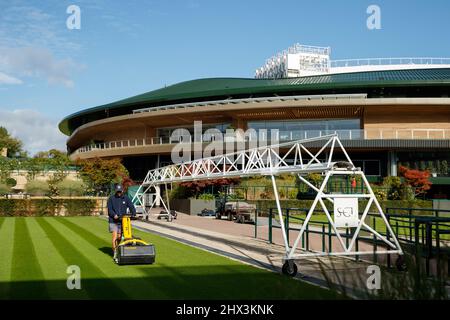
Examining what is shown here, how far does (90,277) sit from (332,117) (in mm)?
41847

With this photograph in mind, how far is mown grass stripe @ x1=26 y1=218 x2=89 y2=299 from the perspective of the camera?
905 cm

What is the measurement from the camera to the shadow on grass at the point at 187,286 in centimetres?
894

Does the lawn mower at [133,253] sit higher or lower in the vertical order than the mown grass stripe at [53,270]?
higher

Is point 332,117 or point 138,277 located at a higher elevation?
point 332,117

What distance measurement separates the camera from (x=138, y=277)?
10.8 metres

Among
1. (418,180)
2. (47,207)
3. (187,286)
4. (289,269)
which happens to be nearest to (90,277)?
(187,286)

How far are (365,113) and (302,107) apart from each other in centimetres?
617

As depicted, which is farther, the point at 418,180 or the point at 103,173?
the point at 103,173

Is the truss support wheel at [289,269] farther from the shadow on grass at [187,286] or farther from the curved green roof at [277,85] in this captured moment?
the curved green roof at [277,85]

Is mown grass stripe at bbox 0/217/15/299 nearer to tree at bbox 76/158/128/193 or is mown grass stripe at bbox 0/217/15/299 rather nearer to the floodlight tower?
tree at bbox 76/158/128/193

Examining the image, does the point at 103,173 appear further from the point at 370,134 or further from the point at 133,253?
the point at 133,253

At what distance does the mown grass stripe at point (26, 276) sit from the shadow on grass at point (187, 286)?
0.05 ft

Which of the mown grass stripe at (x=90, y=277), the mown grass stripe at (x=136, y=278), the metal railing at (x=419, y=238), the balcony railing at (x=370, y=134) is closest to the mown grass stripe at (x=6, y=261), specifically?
the mown grass stripe at (x=90, y=277)
